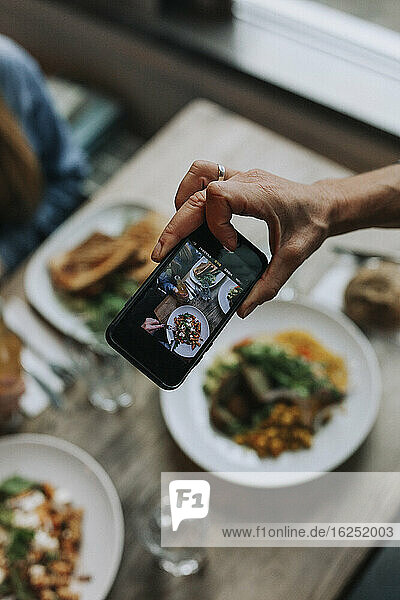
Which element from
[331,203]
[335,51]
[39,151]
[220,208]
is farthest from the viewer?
[335,51]

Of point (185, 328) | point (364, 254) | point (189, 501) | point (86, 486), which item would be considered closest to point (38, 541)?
point (86, 486)

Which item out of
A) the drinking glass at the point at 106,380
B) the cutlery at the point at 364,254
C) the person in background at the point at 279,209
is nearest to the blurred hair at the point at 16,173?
the drinking glass at the point at 106,380

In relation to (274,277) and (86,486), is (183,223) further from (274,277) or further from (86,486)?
(86,486)

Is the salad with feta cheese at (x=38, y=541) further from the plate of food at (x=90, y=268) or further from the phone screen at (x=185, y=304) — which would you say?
the phone screen at (x=185, y=304)

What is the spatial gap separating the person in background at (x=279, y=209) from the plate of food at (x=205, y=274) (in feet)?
0.06

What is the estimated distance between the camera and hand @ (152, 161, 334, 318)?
0.42 meters

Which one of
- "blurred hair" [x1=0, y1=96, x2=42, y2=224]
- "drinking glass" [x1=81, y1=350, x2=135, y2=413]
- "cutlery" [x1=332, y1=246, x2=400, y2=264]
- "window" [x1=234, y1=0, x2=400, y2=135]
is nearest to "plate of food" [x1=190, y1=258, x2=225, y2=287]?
"drinking glass" [x1=81, y1=350, x2=135, y2=413]

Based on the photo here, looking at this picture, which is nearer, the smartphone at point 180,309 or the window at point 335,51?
the smartphone at point 180,309

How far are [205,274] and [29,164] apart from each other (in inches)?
30.4

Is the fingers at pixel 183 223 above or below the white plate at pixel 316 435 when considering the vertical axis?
above

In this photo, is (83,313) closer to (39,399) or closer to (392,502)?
(39,399)

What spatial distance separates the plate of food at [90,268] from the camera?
36.7 inches

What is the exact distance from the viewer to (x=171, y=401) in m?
0.83

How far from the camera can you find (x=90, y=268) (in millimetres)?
972
